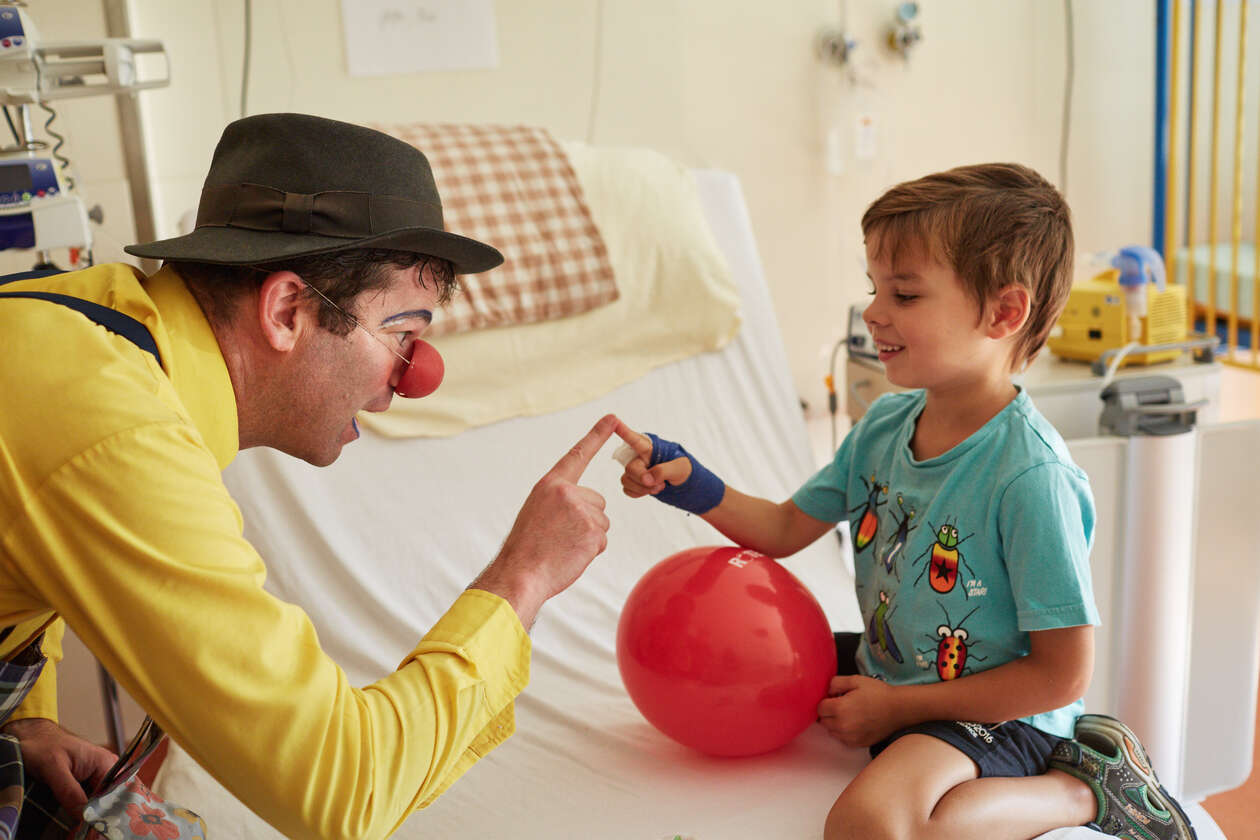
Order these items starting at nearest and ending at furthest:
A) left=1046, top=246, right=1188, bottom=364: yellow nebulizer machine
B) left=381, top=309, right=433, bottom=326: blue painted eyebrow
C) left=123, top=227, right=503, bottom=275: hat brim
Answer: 1. left=123, top=227, right=503, bottom=275: hat brim
2. left=381, top=309, right=433, bottom=326: blue painted eyebrow
3. left=1046, top=246, right=1188, bottom=364: yellow nebulizer machine

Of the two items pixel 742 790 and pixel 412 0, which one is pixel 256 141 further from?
pixel 412 0

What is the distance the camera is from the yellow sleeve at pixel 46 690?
118 centimetres

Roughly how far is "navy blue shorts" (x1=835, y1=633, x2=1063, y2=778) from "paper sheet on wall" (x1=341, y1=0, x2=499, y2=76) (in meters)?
2.14

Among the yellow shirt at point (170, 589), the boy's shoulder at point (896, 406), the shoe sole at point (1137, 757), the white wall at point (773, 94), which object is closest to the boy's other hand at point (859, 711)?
the shoe sole at point (1137, 757)

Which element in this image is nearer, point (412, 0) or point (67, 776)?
point (67, 776)

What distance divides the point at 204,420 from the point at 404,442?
0.96 m

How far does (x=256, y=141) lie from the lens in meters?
1.00

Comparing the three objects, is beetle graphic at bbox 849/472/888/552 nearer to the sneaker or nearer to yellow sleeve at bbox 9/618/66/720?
the sneaker

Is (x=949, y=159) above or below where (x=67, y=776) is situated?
above

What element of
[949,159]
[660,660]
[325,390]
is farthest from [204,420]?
[949,159]

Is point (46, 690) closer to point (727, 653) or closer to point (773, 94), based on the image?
point (727, 653)

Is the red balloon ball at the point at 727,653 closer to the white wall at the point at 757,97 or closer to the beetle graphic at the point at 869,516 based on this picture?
the beetle graphic at the point at 869,516

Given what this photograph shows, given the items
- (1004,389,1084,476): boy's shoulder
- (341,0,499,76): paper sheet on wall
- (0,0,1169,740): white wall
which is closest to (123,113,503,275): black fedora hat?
(1004,389,1084,476): boy's shoulder

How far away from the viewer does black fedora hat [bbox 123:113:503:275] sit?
0.94 metres
